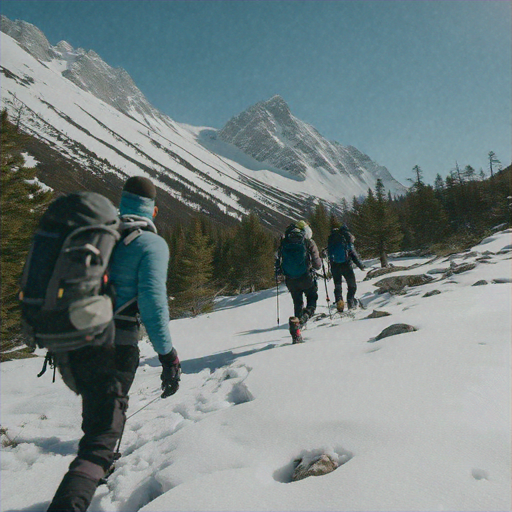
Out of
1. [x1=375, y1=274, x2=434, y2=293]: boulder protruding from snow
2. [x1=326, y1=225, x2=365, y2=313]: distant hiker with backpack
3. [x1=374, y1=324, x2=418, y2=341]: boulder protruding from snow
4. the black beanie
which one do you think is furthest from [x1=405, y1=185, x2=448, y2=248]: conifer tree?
the black beanie

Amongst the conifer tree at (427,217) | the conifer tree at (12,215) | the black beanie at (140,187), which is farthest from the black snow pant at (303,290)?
the conifer tree at (427,217)

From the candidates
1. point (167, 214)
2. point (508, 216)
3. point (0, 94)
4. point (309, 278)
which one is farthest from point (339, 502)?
point (0, 94)

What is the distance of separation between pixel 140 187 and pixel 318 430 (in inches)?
105

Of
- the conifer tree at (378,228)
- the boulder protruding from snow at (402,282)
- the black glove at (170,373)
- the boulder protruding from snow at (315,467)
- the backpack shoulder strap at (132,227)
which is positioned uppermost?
the conifer tree at (378,228)

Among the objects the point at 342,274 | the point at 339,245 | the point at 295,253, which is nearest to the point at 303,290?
the point at 295,253

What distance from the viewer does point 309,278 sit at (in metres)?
7.53

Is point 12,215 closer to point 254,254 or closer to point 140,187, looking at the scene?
point 140,187

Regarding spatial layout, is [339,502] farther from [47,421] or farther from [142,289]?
[47,421]

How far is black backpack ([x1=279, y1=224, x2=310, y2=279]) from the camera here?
23.9 ft

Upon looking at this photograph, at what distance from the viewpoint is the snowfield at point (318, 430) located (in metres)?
2.10

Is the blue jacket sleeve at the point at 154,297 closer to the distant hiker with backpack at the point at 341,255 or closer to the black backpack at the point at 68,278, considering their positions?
the black backpack at the point at 68,278

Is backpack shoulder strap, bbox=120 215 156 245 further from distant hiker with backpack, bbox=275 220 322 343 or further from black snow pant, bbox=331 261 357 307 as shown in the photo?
black snow pant, bbox=331 261 357 307

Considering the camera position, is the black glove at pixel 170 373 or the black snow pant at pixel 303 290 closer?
the black glove at pixel 170 373

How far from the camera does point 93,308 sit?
81.0 inches
